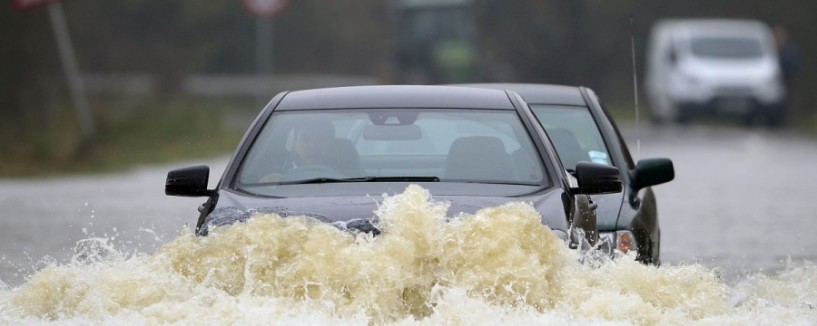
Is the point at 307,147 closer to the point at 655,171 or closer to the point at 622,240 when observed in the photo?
the point at 622,240

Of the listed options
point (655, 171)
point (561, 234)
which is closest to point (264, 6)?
point (655, 171)

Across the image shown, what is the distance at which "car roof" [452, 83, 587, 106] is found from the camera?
39.5ft

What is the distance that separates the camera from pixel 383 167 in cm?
940

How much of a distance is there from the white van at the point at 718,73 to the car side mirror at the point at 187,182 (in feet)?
98.8

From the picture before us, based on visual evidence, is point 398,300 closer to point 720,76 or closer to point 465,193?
point 465,193

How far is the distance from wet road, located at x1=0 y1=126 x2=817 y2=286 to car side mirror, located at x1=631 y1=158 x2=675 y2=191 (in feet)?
1.27

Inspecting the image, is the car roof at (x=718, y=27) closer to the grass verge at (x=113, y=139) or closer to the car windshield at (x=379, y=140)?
the grass verge at (x=113, y=139)

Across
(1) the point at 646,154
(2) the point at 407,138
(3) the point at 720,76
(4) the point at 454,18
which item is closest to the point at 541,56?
(4) the point at 454,18

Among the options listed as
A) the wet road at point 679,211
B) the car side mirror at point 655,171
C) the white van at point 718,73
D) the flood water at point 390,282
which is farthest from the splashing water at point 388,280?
the white van at point 718,73

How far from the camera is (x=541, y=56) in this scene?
47625mm

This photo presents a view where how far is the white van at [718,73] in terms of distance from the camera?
124 feet

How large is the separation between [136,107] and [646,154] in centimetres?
952

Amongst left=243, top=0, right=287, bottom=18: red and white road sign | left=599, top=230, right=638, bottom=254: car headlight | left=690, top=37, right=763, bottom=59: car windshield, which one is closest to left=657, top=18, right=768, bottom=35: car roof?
left=690, top=37, right=763, bottom=59: car windshield

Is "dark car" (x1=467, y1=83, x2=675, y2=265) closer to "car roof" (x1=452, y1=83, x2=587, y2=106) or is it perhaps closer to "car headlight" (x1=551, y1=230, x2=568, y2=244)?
"car roof" (x1=452, y1=83, x2=587, y2=106)
